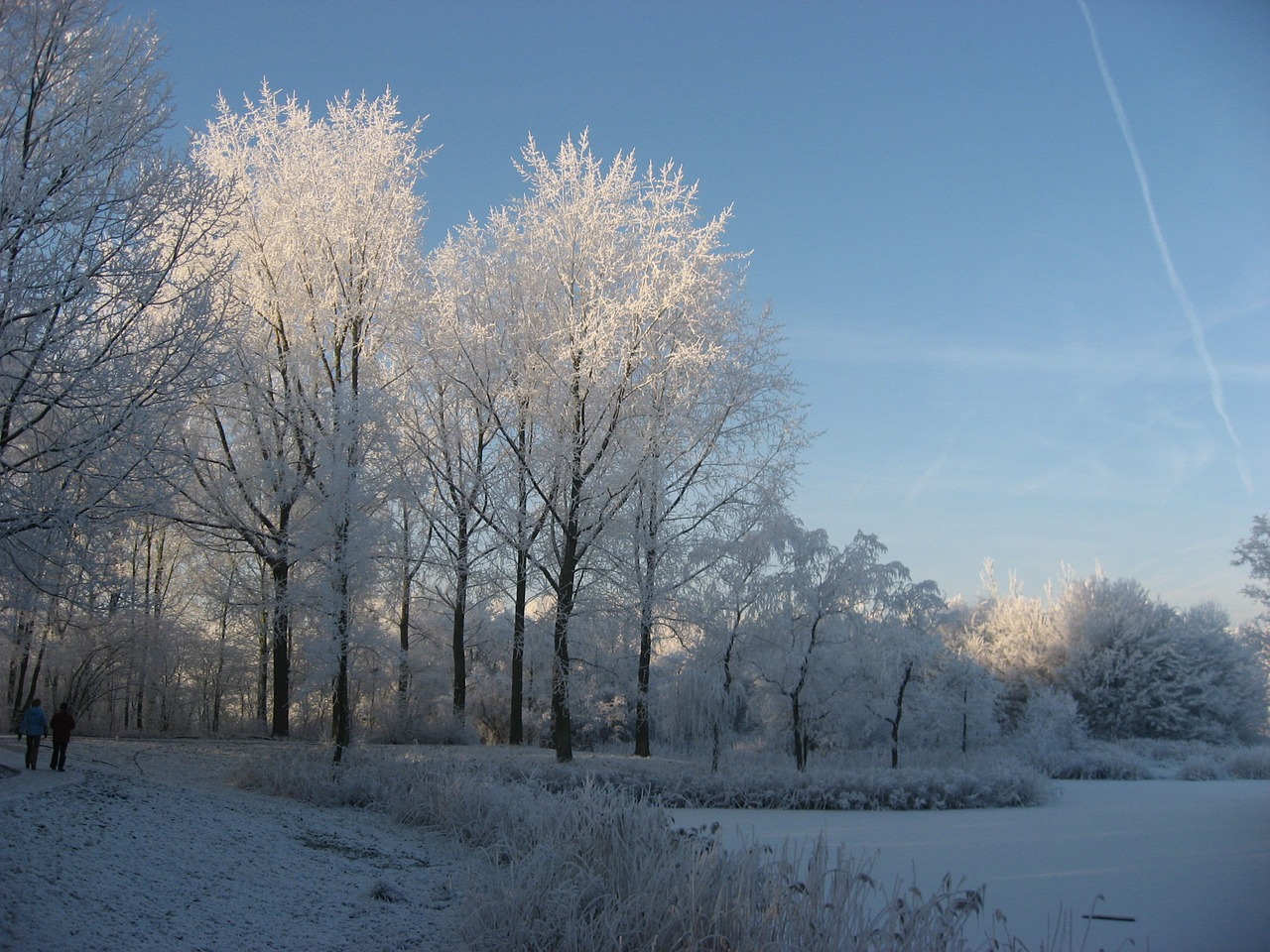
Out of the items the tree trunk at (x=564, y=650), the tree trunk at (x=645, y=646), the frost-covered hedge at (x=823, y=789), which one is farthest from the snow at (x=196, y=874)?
the tree trunk at (x=645, y=646)

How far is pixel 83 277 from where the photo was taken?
919 cm

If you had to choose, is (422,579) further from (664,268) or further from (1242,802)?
(1242,802)

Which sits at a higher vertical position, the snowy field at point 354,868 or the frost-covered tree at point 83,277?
the frost-covered tree at point 83,277

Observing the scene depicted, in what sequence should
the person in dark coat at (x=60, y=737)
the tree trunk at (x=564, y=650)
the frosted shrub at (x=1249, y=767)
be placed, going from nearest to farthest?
the person in dark coat at (x=60, y=737), the tree trunk at (x=564, y=650), the frosted shrub at (x=1249, y=767)

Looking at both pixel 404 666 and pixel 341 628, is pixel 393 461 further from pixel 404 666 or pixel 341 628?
pixel 404 666

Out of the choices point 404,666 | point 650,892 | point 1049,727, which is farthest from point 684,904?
point 1049,727

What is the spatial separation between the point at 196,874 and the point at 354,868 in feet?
4.72

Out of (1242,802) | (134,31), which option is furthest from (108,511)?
(1242,802)

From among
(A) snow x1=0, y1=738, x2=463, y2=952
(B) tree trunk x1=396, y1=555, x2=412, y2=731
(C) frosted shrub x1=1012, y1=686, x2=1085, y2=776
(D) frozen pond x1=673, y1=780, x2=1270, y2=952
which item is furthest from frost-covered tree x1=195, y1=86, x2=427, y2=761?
(C) frosted shrub x1=1012, y1=686, x2=1085, y2=776

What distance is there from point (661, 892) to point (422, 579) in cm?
1892

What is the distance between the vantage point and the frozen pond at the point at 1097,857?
5.77 m

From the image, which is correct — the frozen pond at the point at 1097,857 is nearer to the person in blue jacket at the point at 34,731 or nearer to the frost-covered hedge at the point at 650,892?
the frost-covered hedge at the point at 650,892

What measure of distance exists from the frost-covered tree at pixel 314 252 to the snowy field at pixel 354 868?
32.0 ft

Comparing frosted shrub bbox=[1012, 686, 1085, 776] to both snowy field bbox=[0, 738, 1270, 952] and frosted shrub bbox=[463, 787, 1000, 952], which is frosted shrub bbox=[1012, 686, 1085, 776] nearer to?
snowy field bbox=[0, 738, 1270, 952]
